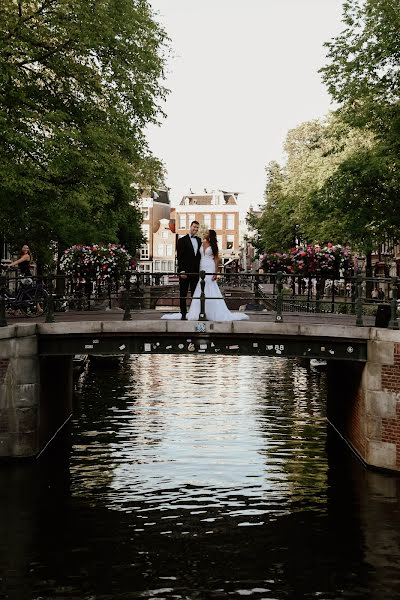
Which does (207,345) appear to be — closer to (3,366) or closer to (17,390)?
(17,390)

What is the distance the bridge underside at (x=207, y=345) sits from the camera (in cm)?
1742

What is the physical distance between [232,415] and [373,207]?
11.3 m

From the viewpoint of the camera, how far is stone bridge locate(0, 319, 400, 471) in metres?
17.0

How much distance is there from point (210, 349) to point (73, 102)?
1008 cm

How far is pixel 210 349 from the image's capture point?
17.8 m

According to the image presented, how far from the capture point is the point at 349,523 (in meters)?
14.3

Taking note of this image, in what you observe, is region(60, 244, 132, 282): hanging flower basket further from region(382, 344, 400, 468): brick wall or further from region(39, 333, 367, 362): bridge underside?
region(382, 344, 400, 468): brick wall

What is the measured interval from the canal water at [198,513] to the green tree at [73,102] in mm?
6002

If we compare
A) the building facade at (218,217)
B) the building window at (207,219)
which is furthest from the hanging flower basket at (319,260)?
the building window at (207,219)

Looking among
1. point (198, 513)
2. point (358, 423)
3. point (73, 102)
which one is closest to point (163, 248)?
point (73, 102)

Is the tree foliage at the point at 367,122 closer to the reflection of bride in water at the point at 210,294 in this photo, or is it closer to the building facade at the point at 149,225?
the reflection of bride in water at the point at 210,294

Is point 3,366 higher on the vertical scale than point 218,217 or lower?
lower

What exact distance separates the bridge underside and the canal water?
224 centimetres

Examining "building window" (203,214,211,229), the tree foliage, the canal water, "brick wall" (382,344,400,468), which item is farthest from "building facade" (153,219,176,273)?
"brick wall" (382,344,400,468)
